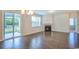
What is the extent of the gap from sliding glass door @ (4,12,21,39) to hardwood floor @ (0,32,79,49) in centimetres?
11

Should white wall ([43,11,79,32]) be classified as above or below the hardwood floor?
above

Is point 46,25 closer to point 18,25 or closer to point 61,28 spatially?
point 61,28

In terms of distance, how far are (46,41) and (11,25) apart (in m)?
0.76

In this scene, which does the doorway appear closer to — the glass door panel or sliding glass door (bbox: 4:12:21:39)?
sliding glass door (bbox: 4:12:21:39)

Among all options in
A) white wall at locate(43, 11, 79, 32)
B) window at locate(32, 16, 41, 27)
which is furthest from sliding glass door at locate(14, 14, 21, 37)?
white wall at locate(43, 11, 79, 32)

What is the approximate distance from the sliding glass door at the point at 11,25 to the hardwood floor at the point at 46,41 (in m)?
0.11

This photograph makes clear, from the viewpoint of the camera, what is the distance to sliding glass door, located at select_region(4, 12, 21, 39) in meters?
2.08

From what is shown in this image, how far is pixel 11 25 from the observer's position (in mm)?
2133

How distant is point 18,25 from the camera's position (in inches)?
84.8

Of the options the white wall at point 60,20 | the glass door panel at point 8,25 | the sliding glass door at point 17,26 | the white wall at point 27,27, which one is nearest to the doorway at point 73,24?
the white wall at point 60,20

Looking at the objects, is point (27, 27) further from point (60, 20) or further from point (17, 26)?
point (60, 20)

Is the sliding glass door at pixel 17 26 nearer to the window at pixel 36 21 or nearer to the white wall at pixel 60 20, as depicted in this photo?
the window at pixel 36 21
